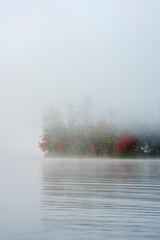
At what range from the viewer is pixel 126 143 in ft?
97.1

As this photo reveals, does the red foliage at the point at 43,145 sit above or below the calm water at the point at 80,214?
above

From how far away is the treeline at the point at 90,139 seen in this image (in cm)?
2931

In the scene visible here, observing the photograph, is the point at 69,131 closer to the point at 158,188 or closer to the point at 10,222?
the point at 158,188

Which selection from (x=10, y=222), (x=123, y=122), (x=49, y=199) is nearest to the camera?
(x=10, y=222)

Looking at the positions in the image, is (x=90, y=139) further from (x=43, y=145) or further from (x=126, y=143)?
(x=43, y=145)

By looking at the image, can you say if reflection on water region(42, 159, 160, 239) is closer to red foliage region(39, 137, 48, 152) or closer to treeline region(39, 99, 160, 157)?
treeline region(39, 99, 160, 157)

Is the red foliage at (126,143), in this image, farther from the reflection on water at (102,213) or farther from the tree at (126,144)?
the reflection on water at (102,213)

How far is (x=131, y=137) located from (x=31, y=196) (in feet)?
79.3

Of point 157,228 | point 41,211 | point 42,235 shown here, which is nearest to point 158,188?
point 41,211

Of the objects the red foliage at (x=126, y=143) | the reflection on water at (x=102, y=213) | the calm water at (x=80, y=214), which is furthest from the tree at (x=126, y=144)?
the calm water at (x=80, y=214)

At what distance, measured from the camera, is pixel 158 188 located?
23.1ft

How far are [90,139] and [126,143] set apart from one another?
260 centimetres

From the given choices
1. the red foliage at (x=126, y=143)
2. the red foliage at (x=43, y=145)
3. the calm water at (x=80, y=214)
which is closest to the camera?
the calm water at (x=80, y=214)

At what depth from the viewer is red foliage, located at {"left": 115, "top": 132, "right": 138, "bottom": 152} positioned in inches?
1137
